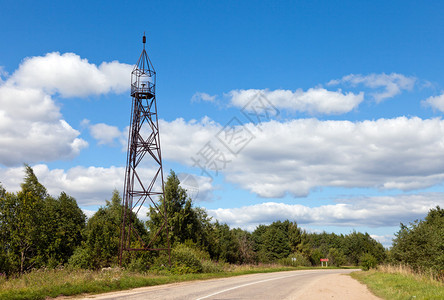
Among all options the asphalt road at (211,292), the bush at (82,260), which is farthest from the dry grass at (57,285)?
the bush at (82,260)

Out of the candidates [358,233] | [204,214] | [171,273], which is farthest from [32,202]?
[358,233]

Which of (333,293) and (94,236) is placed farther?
(94,236)

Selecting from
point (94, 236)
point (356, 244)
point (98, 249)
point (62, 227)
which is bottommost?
point (356, 244)

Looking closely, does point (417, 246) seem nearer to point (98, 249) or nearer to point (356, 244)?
point (98, 249)

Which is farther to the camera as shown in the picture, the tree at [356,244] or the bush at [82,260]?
the tree at [356,244]

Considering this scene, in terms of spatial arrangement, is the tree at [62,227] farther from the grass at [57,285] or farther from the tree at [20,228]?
the grass at [57,285]

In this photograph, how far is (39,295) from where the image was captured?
14.5 metres

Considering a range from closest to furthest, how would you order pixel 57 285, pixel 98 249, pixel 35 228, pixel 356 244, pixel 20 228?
pixel 57 285 < pixel 98 249 < pixel 20 228 < pixel 35 228 < pixel 356 244

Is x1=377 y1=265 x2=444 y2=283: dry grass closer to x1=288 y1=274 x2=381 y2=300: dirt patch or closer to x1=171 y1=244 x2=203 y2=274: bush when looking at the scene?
x1=288 y1=274 x2=381 y2=300: dirt patch

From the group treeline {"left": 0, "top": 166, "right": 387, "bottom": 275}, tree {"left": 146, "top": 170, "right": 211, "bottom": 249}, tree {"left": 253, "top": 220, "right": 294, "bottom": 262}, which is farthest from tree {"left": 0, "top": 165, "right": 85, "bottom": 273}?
tree {"left": 253, "top": 220, "right": 294, "bottom": 262}

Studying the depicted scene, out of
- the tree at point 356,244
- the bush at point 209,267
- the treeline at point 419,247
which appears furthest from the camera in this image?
the tree at point 356,244

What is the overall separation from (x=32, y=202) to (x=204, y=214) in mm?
23054

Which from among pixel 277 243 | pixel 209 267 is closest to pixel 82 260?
pixel 209 267

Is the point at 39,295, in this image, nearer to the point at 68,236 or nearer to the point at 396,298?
the point at 396,298
